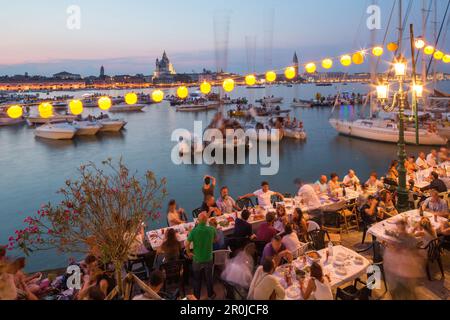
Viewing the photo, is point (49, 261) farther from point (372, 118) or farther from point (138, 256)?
point (372, 118)

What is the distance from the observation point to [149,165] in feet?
68.9

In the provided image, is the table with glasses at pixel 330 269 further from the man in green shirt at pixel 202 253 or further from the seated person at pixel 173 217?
the seated person at pixel 173 217

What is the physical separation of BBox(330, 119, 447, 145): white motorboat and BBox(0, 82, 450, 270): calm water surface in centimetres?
49

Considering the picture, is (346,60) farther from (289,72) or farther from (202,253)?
(202,253)

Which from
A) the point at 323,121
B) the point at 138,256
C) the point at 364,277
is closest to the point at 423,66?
the point at 323,121

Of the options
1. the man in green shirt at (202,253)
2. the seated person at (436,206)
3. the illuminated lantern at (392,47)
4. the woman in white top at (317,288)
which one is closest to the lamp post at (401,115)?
the illuminated lantern at (392,47)

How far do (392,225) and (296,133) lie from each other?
21060 millimetres

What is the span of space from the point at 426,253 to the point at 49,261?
27.5 feet

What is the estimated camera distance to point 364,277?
17.0 ft

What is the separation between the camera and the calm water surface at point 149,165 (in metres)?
14.6

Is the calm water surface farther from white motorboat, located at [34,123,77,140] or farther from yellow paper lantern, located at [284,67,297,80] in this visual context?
yellow paper lantern, located at [284,67,297,80]

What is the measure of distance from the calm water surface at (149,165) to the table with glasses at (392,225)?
667 centimetres

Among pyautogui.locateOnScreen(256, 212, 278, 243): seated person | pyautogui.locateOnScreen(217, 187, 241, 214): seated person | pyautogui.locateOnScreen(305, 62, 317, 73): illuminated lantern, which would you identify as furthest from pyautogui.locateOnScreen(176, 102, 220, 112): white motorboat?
pyautogui.locateOnScreen(256, 212, 278, 243): seated person
